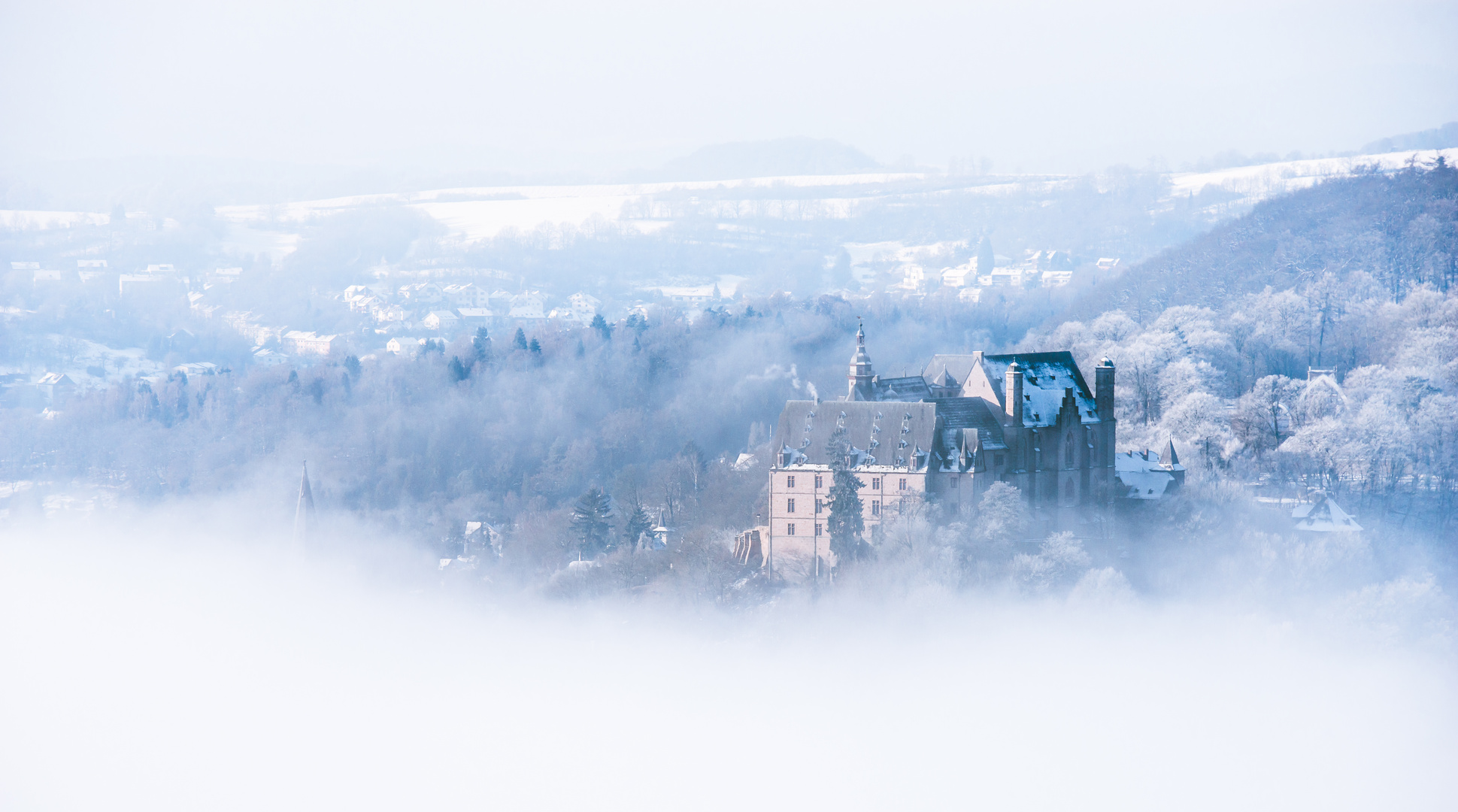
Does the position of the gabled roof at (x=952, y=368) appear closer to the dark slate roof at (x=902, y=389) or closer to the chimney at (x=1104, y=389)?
the dark slate roof at (x=902, y=389)

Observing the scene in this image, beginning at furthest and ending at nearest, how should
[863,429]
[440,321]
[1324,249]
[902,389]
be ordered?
1. [440,321]
2. [1324,249]
3. [902,389]
4. [863,429]

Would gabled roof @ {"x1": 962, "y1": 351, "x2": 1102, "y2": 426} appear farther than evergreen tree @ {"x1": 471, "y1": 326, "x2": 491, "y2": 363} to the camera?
No

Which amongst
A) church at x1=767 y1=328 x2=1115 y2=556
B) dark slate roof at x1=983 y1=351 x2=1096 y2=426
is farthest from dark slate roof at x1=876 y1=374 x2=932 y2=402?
Result: dark slate roof at x1=983 y1=351 x2=1096 y2=426

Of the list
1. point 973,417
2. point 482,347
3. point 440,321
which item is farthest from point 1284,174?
point 973,417

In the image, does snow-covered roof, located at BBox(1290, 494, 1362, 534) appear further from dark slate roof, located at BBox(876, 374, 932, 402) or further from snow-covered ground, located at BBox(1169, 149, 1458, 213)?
snow-covered ground, located at BBox(1169, 149, 1458, 213)

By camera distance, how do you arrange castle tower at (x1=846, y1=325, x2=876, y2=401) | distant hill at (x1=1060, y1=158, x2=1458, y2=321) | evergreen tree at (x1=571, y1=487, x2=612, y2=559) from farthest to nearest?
distant hill at (x1=1060, y1=158, x2=1458, y2=321), evergreen tree at (x1=571, y1=487, x2=612, y2=559), castle tower at (x1=846, y1=325, x2=876, y2=401)

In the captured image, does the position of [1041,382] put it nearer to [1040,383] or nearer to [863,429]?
[1040,383]
